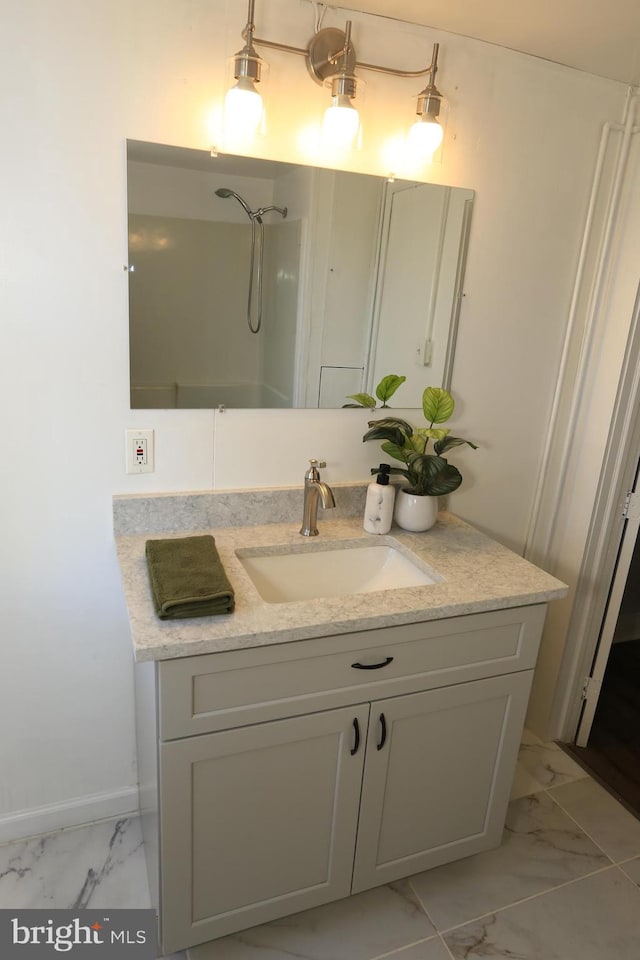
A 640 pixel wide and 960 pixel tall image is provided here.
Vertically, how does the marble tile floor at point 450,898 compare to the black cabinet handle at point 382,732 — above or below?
below

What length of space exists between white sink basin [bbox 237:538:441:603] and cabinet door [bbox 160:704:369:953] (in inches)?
15.0

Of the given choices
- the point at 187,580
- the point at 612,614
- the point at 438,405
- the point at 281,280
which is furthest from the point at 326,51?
the point at 612,614

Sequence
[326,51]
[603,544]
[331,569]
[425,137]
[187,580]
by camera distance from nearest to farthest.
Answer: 1. [187,580]
2. [326,51]
3. [425,137]
4. [331,569]
5. [603,544]

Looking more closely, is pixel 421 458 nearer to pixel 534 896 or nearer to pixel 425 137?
pixel 425 137

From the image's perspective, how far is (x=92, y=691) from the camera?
6.02 ft

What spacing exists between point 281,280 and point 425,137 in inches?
21.2

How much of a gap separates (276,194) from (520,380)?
100 cm

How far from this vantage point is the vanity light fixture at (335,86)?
58.5 inches

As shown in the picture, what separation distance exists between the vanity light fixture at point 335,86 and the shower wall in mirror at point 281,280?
0.34ft

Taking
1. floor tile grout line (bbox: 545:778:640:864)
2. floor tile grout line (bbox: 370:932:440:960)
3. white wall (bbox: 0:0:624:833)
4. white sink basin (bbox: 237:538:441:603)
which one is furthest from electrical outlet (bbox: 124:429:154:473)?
floor tile grout line (bbox: 545:778:640:864)

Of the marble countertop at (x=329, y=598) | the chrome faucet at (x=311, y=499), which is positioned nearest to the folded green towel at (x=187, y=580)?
the marble countertop at (x=329, y=598)

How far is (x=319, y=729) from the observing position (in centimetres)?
143

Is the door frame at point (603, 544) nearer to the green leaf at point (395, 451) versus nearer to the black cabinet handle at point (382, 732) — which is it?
the green leaf at point (395, 451)

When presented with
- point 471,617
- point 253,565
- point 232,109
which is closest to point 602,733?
point 471,617
